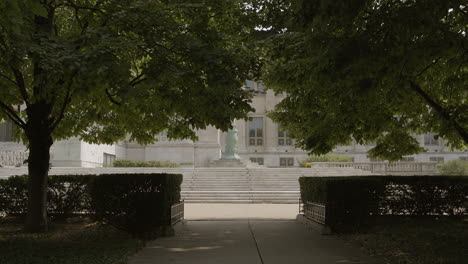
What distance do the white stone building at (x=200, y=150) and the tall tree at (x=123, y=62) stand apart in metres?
15.2

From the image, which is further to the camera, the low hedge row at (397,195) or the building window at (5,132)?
the building window at (5,132)

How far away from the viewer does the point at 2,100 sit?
10961 mm

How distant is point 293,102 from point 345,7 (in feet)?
20.4

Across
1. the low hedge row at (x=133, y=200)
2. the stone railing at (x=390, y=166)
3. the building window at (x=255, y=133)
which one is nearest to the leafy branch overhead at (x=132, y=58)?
the low hedge row at (x=133, y=200)

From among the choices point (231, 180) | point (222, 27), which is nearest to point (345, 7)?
point (222, 27)

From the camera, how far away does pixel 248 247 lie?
9883 millimetres

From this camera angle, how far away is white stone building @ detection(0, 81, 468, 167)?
124 ft

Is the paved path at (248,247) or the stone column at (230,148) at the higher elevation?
the stone column at (230,148)

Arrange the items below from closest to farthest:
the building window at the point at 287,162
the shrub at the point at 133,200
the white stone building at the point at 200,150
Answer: the shrub at the point at 133,200 < the white stone building at the point at 200,150 < the building window at the point at 287,162

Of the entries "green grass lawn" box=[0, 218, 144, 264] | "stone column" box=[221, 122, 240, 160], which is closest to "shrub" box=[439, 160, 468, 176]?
"stone column" box=[221, 122, 240, 160]

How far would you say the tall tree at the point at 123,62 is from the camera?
7.94 m

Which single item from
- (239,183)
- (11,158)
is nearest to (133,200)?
(239,183)

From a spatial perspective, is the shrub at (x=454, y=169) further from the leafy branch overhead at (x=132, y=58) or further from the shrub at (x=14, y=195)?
the shrub at (x=14, y=195)

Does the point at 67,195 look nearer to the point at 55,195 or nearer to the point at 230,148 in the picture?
the point at 55,195
